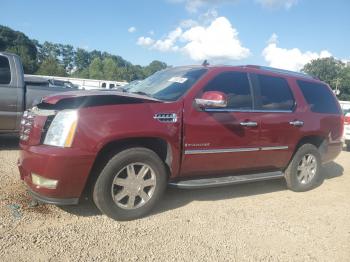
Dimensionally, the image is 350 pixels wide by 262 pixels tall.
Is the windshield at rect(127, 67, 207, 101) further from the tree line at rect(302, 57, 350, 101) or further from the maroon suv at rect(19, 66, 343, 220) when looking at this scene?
the tree line at rect(302, 57, 350, 101)

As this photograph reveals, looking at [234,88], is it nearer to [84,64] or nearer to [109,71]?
[109,71]

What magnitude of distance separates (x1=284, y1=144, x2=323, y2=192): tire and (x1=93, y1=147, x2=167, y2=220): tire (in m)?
2.41

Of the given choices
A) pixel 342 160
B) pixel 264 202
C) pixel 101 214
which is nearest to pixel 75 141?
pixel 101 214

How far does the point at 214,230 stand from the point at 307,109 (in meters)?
2.81

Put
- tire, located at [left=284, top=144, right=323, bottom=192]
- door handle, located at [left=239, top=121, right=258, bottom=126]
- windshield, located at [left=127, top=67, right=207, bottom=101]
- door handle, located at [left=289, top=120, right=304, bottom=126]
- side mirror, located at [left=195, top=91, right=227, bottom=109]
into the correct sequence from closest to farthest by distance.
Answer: side mirror, located at [left=195, top=91, right=227, bottom=109]
windshield, located at [left=127, top=67, right=207, bottom=101]
door handle, located at [left=239, top=121, right=258, bottom=126]
door handle, located at [left=289, top=120, right=304, bottom=126]
tire, located at [left=284, top=144, right=323, bottom=192]

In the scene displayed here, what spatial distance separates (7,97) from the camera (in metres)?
6.93

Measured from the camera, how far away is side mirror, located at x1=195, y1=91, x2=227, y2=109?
13.9 feet

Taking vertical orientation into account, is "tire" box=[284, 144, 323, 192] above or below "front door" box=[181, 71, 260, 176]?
below

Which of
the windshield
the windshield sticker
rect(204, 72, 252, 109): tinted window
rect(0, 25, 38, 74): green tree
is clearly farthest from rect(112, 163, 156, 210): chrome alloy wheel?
rect(0, 25, 38, 74): green tree

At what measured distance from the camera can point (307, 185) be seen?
6070 mm

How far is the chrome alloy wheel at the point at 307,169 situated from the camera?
599cm

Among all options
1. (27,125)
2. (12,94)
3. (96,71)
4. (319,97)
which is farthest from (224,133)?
(96,71)

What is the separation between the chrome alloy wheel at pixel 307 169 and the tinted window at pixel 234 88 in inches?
65.5

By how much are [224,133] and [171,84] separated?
0.92 metres
